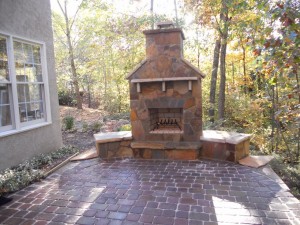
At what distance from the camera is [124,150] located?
193 inches

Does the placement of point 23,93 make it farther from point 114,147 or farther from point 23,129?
point 114,147

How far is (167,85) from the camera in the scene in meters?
4.64

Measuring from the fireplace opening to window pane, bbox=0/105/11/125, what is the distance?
2.65 meters

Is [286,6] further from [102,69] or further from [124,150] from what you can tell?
[102,69]

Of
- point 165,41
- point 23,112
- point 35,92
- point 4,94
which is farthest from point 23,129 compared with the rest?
point 165,41

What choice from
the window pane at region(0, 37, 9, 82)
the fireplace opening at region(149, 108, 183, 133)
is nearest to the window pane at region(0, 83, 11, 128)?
the window pane at region(0, 37, 9, 82)

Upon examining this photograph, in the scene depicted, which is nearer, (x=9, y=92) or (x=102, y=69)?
(x=9, y=92)

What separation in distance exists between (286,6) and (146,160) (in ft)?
11.1

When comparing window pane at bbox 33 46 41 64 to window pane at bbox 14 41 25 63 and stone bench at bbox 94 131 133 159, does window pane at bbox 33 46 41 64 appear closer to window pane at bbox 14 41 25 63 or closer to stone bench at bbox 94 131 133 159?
window pane at bbox 14 41 25 63

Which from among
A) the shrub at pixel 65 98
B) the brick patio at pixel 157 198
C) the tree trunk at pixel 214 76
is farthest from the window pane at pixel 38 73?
the shrub at pixel 65 98

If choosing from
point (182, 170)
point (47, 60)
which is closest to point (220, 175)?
point (182, 170)

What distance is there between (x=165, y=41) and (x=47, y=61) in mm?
2654

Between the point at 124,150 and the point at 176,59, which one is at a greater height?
the point at 176,59

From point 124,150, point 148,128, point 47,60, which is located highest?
point 47,60
